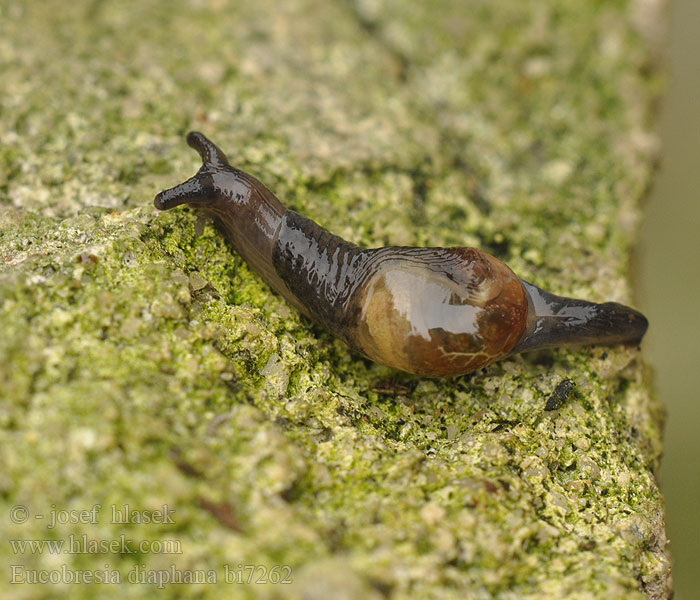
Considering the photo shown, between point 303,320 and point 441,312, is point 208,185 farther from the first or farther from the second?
point 441,312

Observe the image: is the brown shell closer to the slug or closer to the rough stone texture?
the slug

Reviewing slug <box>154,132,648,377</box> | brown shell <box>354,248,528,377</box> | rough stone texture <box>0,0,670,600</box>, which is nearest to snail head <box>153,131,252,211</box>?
slug <box>154,132,648,377</box>

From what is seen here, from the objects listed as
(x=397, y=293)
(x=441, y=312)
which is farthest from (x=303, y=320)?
(x=441, y=312)

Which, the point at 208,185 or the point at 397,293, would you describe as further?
the point at 208,185

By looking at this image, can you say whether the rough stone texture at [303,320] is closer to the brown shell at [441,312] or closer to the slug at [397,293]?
the slug at [397,293]

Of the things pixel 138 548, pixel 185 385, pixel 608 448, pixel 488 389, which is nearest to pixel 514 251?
pixel 488 389

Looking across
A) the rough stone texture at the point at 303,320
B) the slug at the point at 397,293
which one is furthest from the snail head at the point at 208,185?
the rough stone texture at the point at 303,320

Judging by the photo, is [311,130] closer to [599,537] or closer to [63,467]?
[63,467]
